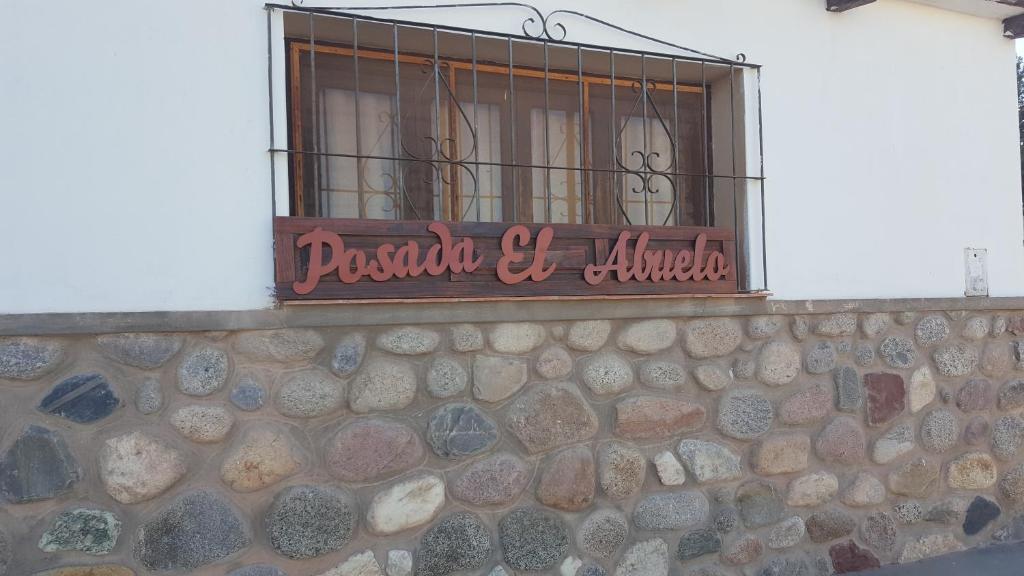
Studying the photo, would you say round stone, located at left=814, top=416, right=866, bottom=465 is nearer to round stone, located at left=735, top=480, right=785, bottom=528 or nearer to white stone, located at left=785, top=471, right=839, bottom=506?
white stone, located at left=785, top=471, right=839, bottom=506

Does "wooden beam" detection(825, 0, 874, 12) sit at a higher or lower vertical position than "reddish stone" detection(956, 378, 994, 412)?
higher

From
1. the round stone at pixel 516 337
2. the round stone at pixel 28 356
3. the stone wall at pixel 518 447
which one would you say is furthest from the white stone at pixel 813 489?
the round stone at pixel 28 356

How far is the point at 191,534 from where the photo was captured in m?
3.07

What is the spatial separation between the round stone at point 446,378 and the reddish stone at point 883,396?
2293 mm

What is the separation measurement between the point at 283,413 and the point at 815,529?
274cm

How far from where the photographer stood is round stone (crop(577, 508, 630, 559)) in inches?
146

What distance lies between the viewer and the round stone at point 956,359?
4.67 meters

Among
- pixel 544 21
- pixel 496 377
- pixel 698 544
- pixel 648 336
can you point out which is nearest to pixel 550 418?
pixel 496 377

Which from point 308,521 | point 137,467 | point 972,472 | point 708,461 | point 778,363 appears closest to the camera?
point 137,467

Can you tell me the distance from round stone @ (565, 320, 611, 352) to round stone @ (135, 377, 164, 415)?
66.5 inches

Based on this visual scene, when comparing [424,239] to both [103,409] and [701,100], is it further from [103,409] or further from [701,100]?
[701,100]

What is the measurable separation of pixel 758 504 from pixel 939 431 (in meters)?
1.29

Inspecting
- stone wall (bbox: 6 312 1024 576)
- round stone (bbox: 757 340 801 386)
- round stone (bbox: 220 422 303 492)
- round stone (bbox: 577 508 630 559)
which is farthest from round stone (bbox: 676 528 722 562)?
round stone (bbox: 220 422 303 492)

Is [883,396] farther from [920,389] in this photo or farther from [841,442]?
[841,442]
